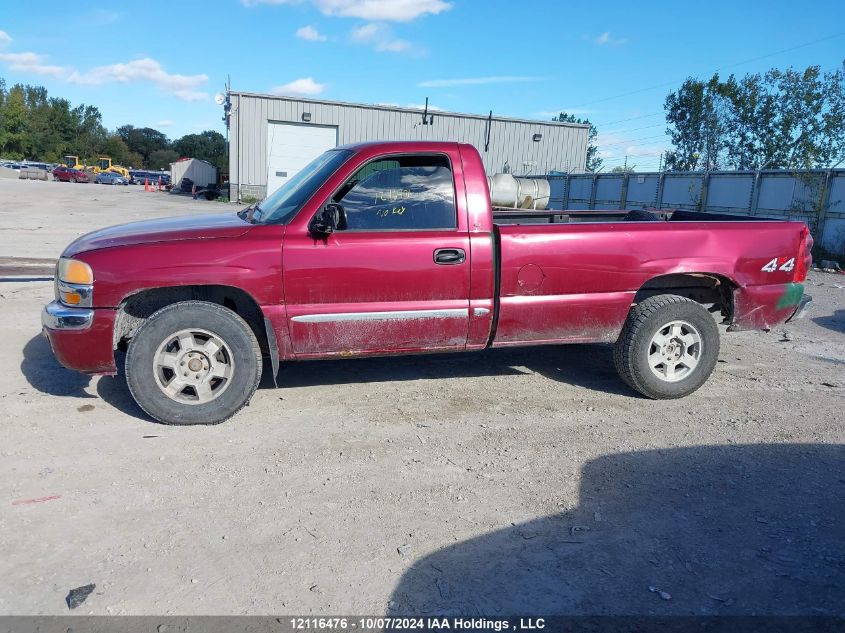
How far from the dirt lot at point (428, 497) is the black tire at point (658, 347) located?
146 millimetres

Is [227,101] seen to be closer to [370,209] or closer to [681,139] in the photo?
[681,139]


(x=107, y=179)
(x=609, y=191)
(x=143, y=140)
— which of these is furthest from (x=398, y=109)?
(x=143, y=140)

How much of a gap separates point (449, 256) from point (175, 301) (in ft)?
6.33

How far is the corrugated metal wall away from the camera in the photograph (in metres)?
15.1

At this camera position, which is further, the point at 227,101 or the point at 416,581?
the point at 227,101

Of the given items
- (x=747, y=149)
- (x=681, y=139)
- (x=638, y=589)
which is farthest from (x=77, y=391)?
(x=681, y=139)

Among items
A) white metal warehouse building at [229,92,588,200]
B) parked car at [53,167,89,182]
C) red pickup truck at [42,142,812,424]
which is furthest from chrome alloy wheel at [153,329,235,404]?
parked car at [53,167,89,182]

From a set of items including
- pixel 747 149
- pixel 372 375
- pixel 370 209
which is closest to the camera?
pixel 370 209

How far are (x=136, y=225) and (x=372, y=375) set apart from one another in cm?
219

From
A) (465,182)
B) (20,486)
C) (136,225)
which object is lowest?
(20,486)

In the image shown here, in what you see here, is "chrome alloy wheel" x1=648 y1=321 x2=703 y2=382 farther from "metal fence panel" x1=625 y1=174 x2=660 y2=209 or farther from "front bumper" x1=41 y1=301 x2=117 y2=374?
"metal fence panel" x1=625 y1=174 x2=660 y2=209

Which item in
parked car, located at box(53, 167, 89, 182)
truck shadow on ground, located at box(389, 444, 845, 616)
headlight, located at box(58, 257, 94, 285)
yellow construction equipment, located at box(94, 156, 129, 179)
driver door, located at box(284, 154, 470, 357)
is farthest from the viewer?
yellow construction equipment, located at box(94, 156, 129, 179)

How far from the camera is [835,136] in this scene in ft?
90.1

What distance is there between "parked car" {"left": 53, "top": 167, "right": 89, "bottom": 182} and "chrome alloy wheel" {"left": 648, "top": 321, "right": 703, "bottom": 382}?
67680 mm
